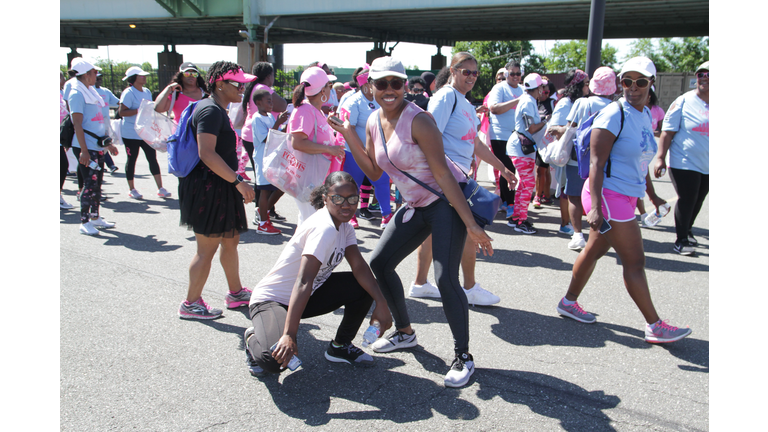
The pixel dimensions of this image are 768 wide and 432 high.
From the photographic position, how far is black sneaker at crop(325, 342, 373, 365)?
3.33 meters

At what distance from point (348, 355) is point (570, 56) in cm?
5563

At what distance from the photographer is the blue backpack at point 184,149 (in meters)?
3.76

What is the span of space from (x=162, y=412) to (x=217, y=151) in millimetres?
1796

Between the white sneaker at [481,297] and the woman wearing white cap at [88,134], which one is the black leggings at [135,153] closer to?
the woman wearing white cap at [88,134]

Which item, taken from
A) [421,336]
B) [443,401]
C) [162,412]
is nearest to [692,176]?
[421,336]

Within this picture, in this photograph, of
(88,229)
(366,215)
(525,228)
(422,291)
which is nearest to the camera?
(422,291)

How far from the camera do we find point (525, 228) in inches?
267

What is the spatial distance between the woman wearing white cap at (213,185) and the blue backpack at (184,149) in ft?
0.18

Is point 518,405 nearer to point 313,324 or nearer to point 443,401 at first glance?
point 443,401

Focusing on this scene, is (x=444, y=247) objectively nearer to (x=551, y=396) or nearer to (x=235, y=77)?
(x=551, y=396)

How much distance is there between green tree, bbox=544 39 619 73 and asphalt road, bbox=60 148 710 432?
50.4 metres

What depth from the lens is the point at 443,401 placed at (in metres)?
2.94

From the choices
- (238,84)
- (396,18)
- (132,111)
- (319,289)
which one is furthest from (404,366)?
(396,18)

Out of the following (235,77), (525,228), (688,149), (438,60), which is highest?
(438,60)
